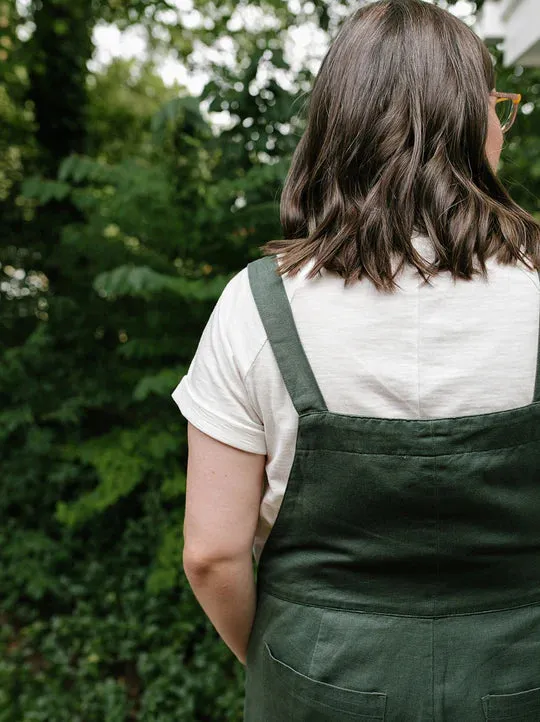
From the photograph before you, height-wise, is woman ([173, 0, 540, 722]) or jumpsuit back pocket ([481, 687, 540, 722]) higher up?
woman ([173, 0, 540, 722])

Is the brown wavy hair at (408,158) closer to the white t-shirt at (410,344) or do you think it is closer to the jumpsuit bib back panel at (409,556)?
the white t-shirt at (410,344)

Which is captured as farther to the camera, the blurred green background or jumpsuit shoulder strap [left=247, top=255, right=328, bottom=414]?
the blurred green background

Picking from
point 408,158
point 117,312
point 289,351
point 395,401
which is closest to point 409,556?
point 395,401

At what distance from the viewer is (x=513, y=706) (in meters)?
1.18

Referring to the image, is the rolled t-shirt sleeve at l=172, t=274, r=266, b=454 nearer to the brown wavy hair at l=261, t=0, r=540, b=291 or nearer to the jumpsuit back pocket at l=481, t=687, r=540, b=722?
the brown wavy hair at l=261, t=0, r=540, b=291

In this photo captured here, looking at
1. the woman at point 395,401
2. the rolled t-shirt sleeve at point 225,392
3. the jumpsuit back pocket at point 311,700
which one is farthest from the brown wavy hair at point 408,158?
the jumpsuit back pocket at point 311,700

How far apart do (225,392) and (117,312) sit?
3.17 metres

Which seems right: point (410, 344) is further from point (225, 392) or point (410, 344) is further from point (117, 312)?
point (117, 312)

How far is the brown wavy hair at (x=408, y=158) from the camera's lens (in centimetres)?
114

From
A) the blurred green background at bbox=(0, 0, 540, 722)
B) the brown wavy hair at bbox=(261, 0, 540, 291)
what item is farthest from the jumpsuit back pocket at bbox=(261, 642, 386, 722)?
the blurred green background at bbox=(0, 0, 540, 722)

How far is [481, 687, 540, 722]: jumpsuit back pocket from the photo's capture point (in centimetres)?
→ 117

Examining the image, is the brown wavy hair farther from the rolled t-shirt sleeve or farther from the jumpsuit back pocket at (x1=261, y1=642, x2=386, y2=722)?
the jumpsuit back pocket at (x1=261, y1=642, x2=386, y2=722)

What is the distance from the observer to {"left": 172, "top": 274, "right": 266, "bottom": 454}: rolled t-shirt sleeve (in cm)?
118

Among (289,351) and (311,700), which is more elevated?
(289,351)
